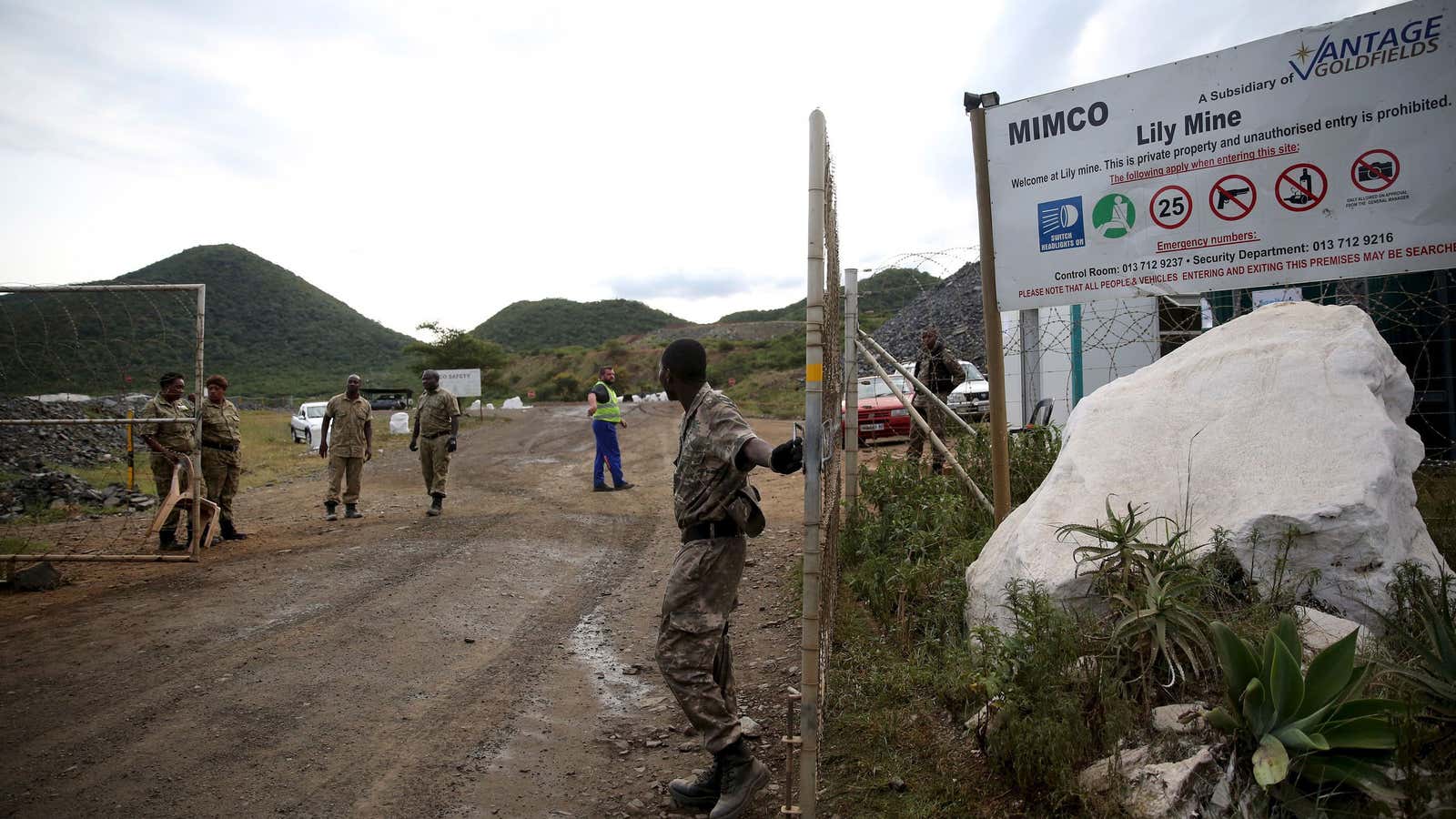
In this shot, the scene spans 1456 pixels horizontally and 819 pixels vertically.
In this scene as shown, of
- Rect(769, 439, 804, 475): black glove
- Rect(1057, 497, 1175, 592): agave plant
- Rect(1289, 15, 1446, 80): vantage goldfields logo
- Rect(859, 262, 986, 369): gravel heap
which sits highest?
Rect(859, 262, 986, 369): gravel heap

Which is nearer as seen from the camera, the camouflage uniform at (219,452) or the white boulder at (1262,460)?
the white boulder at (1262,460)

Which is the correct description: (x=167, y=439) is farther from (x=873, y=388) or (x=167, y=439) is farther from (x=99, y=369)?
(x=873, y=388)

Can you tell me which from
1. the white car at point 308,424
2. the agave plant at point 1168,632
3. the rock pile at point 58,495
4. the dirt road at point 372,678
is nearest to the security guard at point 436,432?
the dirt road at point 372,678

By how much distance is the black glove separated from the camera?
3043 mm

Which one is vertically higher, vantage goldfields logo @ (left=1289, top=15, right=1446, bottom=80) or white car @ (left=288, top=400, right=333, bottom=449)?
vantage goldfields logo @ (left=1289, top=15, right=1446, bottom=80)

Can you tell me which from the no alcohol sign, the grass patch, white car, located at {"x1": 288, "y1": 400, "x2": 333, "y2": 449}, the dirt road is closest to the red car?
the dirt road

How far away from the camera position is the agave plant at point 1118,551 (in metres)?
3.47

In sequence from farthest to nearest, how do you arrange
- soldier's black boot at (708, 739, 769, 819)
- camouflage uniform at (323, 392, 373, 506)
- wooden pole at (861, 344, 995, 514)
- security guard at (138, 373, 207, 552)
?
camouflage uniform at (323, 392, 373, 506) → security guard at (138, 373, 207, 552) → wooden pole at (861, 344, 995, 514) → soldier's black boot at (708, 739, 769, 819)

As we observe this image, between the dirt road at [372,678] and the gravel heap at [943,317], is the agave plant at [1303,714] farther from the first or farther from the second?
the gravel heap at [943,317]

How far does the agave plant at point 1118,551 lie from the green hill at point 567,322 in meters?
105

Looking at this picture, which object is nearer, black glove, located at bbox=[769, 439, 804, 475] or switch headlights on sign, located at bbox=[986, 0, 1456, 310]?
black glove, located at bbox=[769, 439, 804, 475]

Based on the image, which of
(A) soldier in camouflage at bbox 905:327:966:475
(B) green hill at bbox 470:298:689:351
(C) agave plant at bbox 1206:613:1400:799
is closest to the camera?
(C) agave plant at bbox 1206:613:1400:799

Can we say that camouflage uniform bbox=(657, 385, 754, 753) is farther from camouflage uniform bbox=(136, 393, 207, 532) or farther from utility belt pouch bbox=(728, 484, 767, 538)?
camouflage uniform bbox=(136, 393, 207, 532)

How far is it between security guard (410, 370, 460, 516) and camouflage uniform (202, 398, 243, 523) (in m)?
1.90
